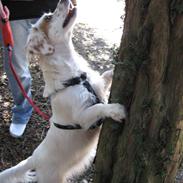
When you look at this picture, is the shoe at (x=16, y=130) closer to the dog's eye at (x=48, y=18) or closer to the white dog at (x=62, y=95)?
the white dog at (x=62, y=95)

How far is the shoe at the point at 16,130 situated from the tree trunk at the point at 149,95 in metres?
1.87

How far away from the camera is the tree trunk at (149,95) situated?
2.24 metres

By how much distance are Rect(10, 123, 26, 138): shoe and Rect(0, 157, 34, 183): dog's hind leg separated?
1.01 metres

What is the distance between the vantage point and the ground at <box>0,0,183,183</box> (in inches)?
168

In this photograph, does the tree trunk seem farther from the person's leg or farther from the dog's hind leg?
the person's leg

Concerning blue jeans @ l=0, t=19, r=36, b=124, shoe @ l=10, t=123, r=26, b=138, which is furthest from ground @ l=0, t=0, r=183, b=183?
blue jeans @ l=0, t=19, r=36, b=124

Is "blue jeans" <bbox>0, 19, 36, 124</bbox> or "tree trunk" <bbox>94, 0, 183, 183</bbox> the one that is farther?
"blue jeans" <bbox>0, 19, 36, 124</bbox>

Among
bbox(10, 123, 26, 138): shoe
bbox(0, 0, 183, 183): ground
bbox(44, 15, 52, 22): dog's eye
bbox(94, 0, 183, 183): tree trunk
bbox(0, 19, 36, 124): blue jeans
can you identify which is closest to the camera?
bbox(94, 0, 183, 183): tree trunk

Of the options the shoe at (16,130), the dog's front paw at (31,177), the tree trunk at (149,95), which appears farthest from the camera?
the shoe at (16,130)

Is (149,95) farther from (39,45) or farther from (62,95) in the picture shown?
(39,45)

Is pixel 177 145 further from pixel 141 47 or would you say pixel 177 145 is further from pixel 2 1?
pixel 2 1

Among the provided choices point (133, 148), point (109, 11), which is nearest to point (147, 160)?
point (133, 148)

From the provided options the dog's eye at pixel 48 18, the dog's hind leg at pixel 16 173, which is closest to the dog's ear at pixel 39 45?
the dog's eye at pixel 48 18

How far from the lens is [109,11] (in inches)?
300
